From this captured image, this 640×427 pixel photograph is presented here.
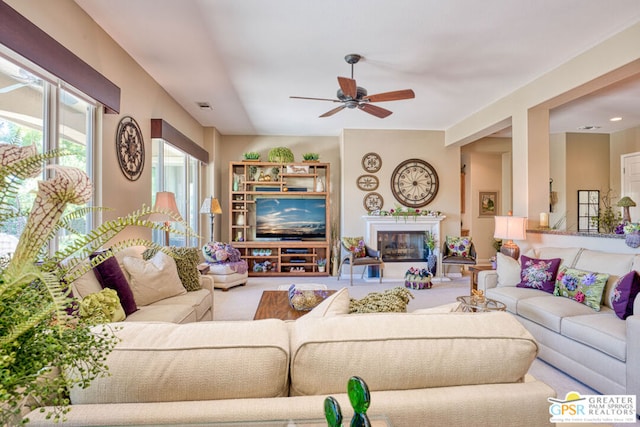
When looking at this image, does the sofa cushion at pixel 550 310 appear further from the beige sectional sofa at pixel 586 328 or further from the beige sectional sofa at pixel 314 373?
the beige sectional sofa at pixel 314 373

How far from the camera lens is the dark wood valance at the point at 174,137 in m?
3.99

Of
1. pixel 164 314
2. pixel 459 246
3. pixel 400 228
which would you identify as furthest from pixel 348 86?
pixel 459 246

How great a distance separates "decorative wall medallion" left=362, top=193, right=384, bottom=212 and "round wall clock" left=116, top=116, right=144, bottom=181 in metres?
3.90

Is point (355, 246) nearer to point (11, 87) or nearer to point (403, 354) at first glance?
point (11, 87)

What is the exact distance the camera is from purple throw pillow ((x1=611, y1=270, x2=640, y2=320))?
2385 millimetres

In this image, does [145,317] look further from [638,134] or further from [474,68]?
[638,134]

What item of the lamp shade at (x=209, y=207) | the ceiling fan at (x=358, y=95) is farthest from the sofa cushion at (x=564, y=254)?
the lamp shade at (x=209, y=207)

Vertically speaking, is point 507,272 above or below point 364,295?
above

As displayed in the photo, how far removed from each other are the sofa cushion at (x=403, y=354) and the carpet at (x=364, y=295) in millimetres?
1747

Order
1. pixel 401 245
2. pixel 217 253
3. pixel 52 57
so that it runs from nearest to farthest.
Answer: pixel 52 57
pixel 217 253
pixel 401 245

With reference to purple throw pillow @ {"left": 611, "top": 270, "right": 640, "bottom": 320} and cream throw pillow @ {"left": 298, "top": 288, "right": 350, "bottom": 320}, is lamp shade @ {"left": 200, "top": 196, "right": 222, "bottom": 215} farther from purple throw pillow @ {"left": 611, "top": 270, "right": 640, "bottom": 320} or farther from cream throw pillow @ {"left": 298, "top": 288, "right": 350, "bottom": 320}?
purple throw pillow @ {"left": 611, "top": 270, "right": 640, "bottom": 320}

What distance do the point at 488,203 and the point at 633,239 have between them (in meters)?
4.97

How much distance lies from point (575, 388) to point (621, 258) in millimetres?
1156

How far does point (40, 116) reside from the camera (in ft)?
7.86
